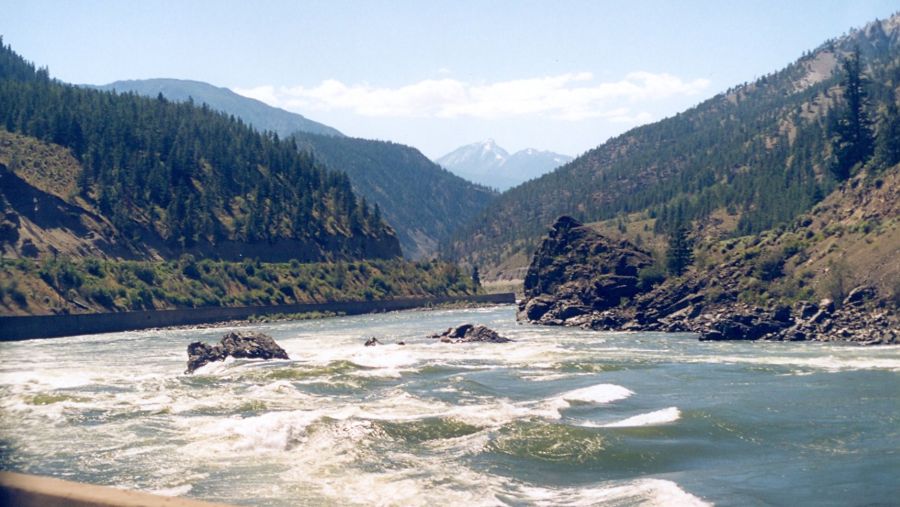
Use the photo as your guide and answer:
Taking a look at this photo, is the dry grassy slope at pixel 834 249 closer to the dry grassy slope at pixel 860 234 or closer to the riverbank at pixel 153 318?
the dry grassy slope at pixel 860 234

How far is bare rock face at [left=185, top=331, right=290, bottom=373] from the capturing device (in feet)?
233

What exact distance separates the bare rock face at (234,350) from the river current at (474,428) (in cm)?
176

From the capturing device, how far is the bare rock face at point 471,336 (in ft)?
314

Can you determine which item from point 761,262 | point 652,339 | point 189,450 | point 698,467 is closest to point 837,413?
point 698,467

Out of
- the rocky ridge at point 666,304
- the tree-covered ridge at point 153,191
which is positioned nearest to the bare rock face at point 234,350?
the rocky ridge at point 666,304

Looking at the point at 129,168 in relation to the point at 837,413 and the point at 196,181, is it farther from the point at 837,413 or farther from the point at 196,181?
the point at 837,413

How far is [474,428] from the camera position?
4503cm

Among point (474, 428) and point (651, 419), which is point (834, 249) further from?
point (474, 428)

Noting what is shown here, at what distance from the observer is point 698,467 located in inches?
1469

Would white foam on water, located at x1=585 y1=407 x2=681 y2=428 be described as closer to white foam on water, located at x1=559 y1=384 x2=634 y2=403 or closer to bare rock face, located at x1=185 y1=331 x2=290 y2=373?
white foam on water, located at x1=559 y1=384 x2=634 y2=403

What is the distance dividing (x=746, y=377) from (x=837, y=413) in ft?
50.0

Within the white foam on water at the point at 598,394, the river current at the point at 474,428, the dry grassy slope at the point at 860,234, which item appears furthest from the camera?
the dry grassy slope at the point at 860,234

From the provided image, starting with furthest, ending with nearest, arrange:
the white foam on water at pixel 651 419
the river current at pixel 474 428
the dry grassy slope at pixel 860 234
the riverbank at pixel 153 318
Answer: the riverbank at pixel 153 318 < the dry grassy slope at pixel 860 234 < the white foam on water at pixel 651 419 < the river current at pixel 474 428

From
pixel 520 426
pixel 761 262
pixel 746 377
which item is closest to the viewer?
pixel 520 426
